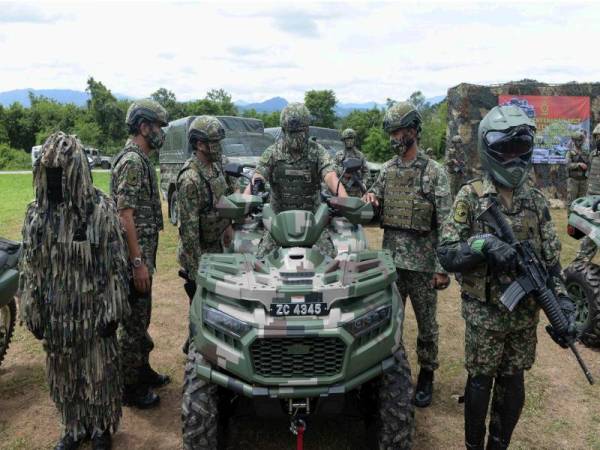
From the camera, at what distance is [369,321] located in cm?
277

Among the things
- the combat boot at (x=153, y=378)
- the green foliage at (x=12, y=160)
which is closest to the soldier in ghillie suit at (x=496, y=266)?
the combat boot at (x=153, y=378)

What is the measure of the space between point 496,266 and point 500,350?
1.78 feet

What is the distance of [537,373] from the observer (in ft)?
15.3

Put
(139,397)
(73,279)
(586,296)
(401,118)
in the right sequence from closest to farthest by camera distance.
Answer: (73,279) → (401,118) → (139,397) → (586,296)

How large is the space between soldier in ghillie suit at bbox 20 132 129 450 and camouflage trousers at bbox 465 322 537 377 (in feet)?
6.88

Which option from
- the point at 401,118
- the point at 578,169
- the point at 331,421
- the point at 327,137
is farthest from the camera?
the point at 327,137

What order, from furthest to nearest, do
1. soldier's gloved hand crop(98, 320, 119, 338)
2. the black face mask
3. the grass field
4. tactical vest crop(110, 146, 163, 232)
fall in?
tactical vest crop(110, 146, 163, 232), the grass field, soldier's gloved hand crop(98, 320, 119, 338), the black face mask

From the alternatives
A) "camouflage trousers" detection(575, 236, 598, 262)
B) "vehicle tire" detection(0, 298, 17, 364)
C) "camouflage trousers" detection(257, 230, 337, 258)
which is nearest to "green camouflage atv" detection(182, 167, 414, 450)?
"camouflage trousers" detection(257, 230, 337, 258)

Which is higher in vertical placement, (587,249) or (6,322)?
(587,249)

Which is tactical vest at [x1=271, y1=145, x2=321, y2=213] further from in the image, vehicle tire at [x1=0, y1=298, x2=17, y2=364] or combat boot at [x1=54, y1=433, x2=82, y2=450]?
vehicle tire at [x1=0, y1=298, x2=17, y2=364]

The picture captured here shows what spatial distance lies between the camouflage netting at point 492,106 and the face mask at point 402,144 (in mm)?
10854

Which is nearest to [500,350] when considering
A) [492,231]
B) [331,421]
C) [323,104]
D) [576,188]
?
[492,231]

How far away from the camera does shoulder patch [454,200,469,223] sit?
2961mm

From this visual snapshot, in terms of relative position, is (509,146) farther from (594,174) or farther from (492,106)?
(492,106)
